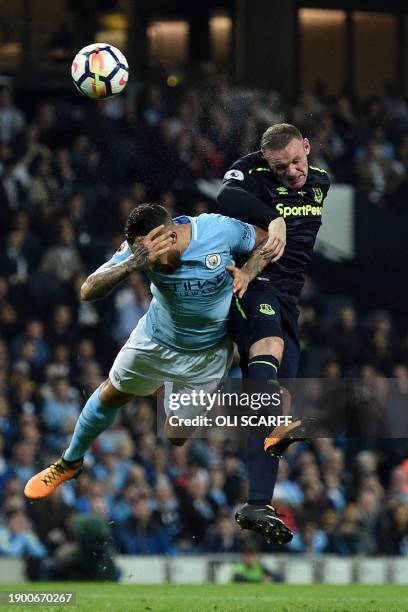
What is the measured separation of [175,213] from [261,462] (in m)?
9.23

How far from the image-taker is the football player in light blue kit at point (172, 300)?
358 inches

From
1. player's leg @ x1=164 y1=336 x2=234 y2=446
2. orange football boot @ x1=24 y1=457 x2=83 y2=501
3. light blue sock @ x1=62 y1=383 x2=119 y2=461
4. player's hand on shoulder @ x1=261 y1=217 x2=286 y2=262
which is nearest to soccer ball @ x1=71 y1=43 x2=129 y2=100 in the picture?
player's hand on shoulder @ x1=261 y1=217 x2=286 y2=262

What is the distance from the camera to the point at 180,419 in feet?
32.4

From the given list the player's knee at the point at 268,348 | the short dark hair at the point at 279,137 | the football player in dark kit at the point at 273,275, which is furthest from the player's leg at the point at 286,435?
the short dark hair at the point at 279,137

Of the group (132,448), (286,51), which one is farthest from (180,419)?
(286,51)

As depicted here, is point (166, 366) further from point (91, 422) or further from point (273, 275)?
point (273, 275)

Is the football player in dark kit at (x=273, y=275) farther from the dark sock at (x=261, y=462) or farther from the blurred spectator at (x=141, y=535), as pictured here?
the blurred spectator at (x=141, y=535)

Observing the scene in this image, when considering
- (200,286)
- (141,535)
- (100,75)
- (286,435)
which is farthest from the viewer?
(141,535)

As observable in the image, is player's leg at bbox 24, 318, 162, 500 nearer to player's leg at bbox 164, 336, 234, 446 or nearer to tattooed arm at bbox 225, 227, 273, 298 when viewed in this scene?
player's leg at bbox 164, 336, 234, 446

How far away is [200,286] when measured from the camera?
9.47 m

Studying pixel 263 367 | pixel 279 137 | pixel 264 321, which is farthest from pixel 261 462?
pixel 279 137

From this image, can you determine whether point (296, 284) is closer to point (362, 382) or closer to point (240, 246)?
point (240, 246)

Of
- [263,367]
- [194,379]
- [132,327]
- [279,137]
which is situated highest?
[279,137]

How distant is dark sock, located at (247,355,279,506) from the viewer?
918 cm
